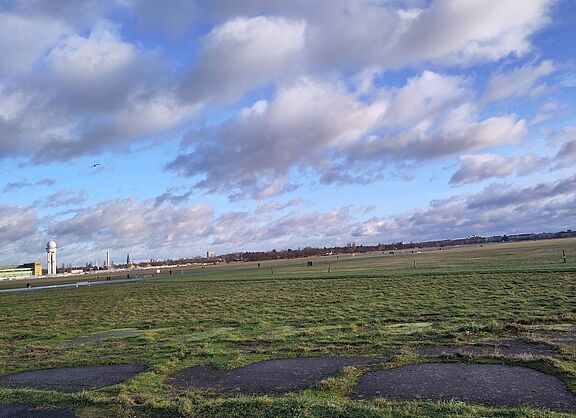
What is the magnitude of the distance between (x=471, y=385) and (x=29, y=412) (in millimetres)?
7733

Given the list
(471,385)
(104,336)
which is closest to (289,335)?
(104,336)

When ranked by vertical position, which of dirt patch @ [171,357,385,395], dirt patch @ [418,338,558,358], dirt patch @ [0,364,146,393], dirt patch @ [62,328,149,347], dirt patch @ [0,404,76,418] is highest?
dirt patch @ [0,404,76,418]

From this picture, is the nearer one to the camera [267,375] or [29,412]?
[29,412]

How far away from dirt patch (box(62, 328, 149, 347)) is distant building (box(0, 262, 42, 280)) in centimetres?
17044

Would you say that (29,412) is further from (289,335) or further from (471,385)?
(289,335)

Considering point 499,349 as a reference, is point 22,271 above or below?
above

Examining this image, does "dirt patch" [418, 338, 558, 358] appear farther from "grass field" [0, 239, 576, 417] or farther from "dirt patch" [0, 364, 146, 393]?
"dirt patch" [0, 364, 146, 393]

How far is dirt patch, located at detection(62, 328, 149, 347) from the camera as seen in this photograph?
17672mm

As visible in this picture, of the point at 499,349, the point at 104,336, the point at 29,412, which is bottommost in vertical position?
the point at 499,349

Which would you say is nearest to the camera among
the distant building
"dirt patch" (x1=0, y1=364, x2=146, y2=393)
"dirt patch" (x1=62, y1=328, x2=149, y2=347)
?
"dirt patch" (x1=0, y1=364, x2=146, y2=393)

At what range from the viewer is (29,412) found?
8484 millimetres

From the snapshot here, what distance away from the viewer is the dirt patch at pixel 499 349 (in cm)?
1155

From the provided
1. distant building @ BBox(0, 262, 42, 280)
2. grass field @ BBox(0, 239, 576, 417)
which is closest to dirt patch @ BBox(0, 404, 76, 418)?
grass field @ BBox(0, 239, 576, 417)

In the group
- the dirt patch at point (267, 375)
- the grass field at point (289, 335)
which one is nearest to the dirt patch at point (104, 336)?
the grass field at point (289, 335)
